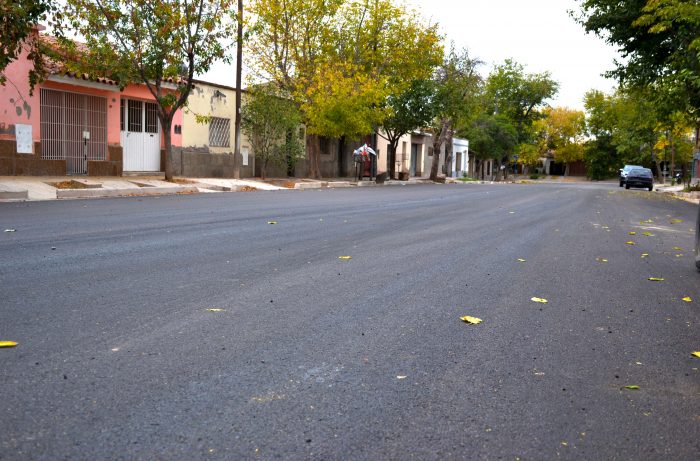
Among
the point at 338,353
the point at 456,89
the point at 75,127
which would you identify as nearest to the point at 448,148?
the point at 456,89

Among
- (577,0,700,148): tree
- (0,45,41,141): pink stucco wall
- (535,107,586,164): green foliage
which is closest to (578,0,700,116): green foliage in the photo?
(577,0,700,148): tree

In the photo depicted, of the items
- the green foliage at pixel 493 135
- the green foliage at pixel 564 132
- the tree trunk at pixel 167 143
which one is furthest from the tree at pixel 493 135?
the tree trunk at pixel 167 143

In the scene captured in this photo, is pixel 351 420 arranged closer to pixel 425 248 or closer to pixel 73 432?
pixel 73 432

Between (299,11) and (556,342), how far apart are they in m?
27.1

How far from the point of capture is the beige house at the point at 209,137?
2667cm

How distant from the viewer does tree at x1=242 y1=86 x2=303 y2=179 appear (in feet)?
91.4

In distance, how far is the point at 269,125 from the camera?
2867 cm

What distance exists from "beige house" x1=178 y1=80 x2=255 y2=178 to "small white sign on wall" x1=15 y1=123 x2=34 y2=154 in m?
6.59

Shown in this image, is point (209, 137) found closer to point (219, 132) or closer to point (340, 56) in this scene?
point (219, 132)

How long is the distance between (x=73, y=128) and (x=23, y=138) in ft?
7.42

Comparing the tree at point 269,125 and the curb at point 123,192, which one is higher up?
the tree at point 269,125

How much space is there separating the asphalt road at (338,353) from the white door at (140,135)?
16.5 meters

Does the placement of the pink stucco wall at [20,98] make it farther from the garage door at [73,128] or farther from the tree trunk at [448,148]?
the tree trunk at [448,148]

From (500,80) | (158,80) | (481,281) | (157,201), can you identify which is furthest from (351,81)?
(500,80)
